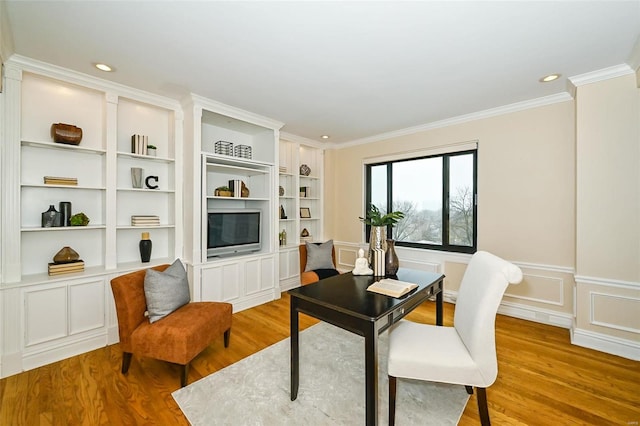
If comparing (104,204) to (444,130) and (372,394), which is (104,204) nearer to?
(372,394)

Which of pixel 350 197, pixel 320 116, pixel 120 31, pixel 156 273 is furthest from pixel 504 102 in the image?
pixel 156 273

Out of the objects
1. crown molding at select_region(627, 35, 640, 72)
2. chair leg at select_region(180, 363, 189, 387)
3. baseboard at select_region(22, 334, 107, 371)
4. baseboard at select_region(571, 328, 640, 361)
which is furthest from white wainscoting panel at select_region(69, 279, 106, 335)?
crown molding at select_region(627, 35, 640, 72)

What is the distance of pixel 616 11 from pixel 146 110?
4.24 metres

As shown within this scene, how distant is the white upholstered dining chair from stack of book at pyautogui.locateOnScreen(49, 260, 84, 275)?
9.58 feet

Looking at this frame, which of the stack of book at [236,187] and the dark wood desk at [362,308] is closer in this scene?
the dark wood desk at [362,308]

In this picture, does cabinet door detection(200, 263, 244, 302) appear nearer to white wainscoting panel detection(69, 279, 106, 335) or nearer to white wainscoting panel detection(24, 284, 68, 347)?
white wainscoting panel detection(69, 279, 106, 335)

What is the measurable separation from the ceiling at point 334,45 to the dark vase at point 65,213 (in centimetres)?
126

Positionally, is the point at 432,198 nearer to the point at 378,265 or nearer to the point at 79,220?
the point at 378,265

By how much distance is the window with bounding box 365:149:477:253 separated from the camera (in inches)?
148

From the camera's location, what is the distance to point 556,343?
2.63 meters

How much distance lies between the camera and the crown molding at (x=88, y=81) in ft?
7.50

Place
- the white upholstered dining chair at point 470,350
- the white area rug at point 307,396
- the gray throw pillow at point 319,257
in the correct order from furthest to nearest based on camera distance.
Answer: the gray throw pillow at point 319,257, the white area rug at point 307,396, the white upholstered dining chair at point 470,350

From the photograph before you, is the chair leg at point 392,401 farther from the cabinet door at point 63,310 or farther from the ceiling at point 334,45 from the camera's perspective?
the cabinet door at point 63,310

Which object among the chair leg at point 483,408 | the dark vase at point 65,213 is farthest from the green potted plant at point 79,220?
the chair leg at point 483,408
